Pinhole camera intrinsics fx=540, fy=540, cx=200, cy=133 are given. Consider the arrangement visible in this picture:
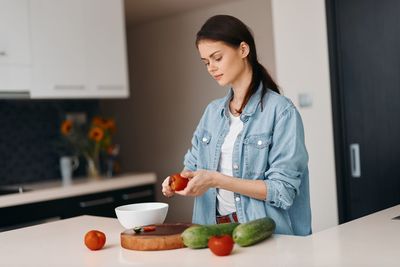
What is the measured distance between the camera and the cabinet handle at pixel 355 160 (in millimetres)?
3445

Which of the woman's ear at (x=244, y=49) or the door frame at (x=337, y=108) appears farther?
the door frame at (x=337, y=108)

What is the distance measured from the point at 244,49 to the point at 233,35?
0.07 meters

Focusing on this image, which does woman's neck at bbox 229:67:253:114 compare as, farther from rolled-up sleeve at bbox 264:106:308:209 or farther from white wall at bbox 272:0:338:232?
white wall at bbox 272:0:338:232

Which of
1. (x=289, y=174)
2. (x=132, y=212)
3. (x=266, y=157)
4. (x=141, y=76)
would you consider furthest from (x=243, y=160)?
(x=141, y=76)

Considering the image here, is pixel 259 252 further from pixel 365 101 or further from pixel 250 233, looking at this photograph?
pixel 365 101

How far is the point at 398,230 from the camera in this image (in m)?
1.65

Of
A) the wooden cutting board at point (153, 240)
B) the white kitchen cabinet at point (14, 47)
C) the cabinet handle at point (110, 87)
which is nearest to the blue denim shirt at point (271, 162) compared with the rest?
the wooden cutting board at point (153, 240)

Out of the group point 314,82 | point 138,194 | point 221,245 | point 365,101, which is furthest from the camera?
point 138,194

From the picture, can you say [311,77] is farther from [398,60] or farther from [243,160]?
[243,160]

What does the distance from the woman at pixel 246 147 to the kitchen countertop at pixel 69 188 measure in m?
1.61

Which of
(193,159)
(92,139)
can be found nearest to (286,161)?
(193,159)

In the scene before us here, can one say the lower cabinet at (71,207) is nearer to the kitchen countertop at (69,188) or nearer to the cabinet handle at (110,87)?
the kitchen countertop at (69,188)

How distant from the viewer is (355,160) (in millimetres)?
3455

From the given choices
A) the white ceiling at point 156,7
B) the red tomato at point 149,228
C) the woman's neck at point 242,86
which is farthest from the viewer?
the white ceiling at point 156,7
